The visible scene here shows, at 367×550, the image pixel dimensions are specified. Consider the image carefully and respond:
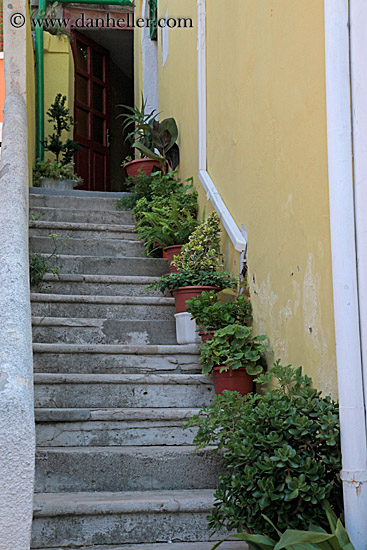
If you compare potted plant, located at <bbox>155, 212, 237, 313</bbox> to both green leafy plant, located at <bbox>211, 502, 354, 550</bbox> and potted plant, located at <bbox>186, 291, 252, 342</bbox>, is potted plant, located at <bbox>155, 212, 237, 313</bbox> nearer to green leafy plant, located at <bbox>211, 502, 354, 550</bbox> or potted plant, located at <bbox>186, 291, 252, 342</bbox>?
potted plant, located at <bbox>186, 291, 252, 342</bbox>

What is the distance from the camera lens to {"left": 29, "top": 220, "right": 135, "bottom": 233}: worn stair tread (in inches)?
181

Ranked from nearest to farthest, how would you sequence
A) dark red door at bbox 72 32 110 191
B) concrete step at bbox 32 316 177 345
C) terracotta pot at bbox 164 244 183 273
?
Answer: concrete step at bbox 32 316 177 345, terracotta pot at bbox 164 244 183 273, dark red door at bbox 72 32 110 191

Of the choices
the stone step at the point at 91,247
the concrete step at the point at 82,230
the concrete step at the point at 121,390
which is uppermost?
the concrete step at the point at 82,230

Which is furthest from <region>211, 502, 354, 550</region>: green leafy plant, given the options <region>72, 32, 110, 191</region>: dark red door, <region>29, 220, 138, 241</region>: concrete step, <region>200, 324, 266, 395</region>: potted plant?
<region>72, 32, 110, 191</region>: dark red door

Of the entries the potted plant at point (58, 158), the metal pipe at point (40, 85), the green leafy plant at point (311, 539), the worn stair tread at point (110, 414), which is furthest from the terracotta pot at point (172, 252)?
the metal pipe at point (40, 85)

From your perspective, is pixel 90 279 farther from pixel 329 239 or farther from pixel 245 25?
pixel 329 239

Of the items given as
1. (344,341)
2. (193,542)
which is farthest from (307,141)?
(193,542)

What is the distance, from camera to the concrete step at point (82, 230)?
459cm

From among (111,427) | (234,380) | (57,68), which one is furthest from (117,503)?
(57,68)

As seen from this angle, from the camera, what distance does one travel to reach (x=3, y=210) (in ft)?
9.21

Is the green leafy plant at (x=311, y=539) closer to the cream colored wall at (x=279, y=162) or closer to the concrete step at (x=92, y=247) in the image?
the cream colored wall at (x=279, y=162)

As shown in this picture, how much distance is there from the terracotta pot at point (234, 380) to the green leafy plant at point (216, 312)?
0.27m

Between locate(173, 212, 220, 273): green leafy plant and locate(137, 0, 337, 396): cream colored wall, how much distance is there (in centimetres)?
9

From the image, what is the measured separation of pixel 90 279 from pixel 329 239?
2.09 meters
